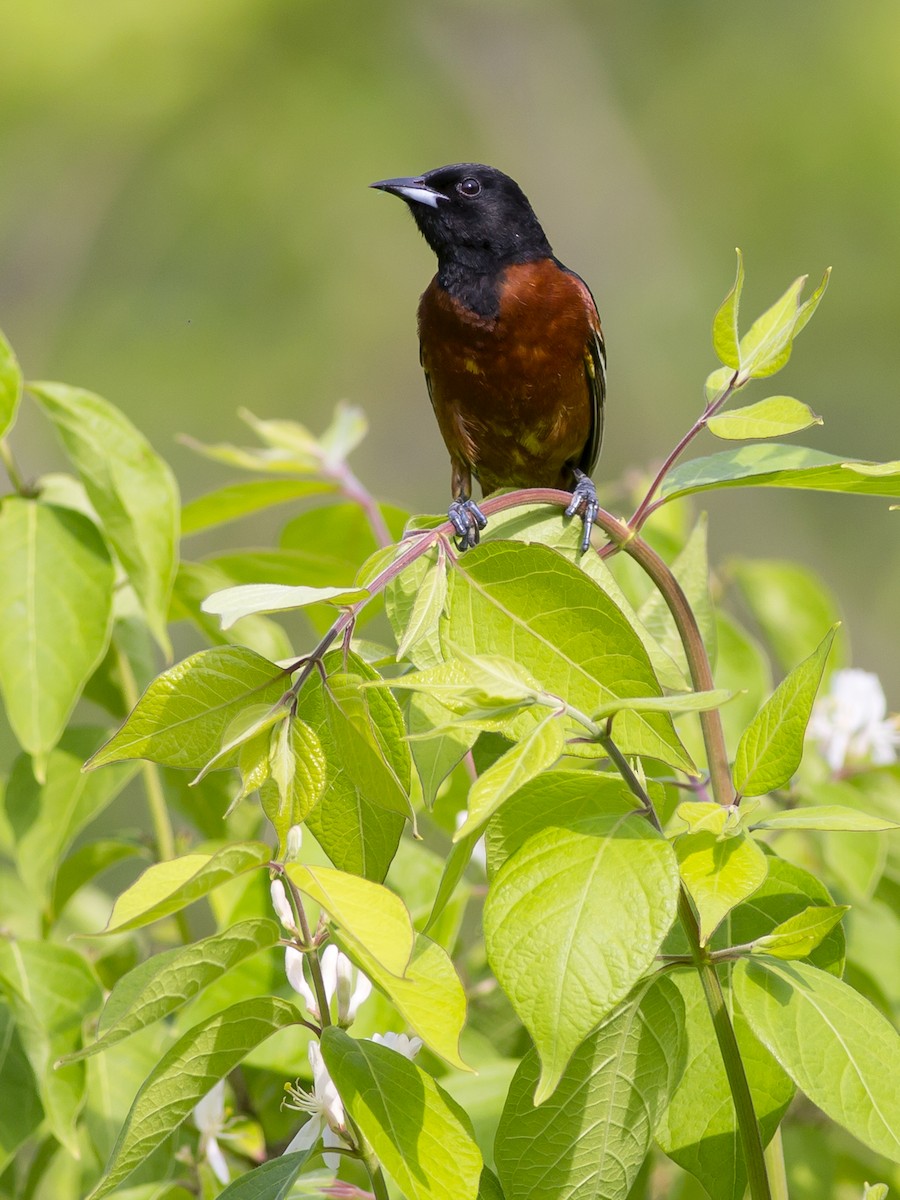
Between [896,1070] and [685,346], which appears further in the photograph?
[685,346]

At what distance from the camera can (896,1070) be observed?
94 cm

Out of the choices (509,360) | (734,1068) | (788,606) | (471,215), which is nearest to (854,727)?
(788,606)

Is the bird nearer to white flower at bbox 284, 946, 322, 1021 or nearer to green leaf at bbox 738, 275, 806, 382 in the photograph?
green leaf at bbox 738, 275, 806, 382

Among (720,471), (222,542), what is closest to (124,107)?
(222,542)

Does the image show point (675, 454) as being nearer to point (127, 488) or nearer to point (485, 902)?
point (485, 902)

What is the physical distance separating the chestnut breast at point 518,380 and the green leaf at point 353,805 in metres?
1.60

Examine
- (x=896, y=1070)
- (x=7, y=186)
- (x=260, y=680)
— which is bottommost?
(x=896, y=1070)

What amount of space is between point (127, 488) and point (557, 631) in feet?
2.68

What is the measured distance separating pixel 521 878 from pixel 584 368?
6.18 feet

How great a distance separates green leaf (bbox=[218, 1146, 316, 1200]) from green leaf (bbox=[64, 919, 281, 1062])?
174mm

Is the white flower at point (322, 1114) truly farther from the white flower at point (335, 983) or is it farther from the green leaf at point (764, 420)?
the green leaf at point (764, 420)

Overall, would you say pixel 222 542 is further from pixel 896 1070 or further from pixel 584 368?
pixel 896 1070

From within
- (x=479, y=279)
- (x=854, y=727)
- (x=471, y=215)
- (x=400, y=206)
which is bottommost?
(x=854, y=727)

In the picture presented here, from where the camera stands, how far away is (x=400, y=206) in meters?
12.2
